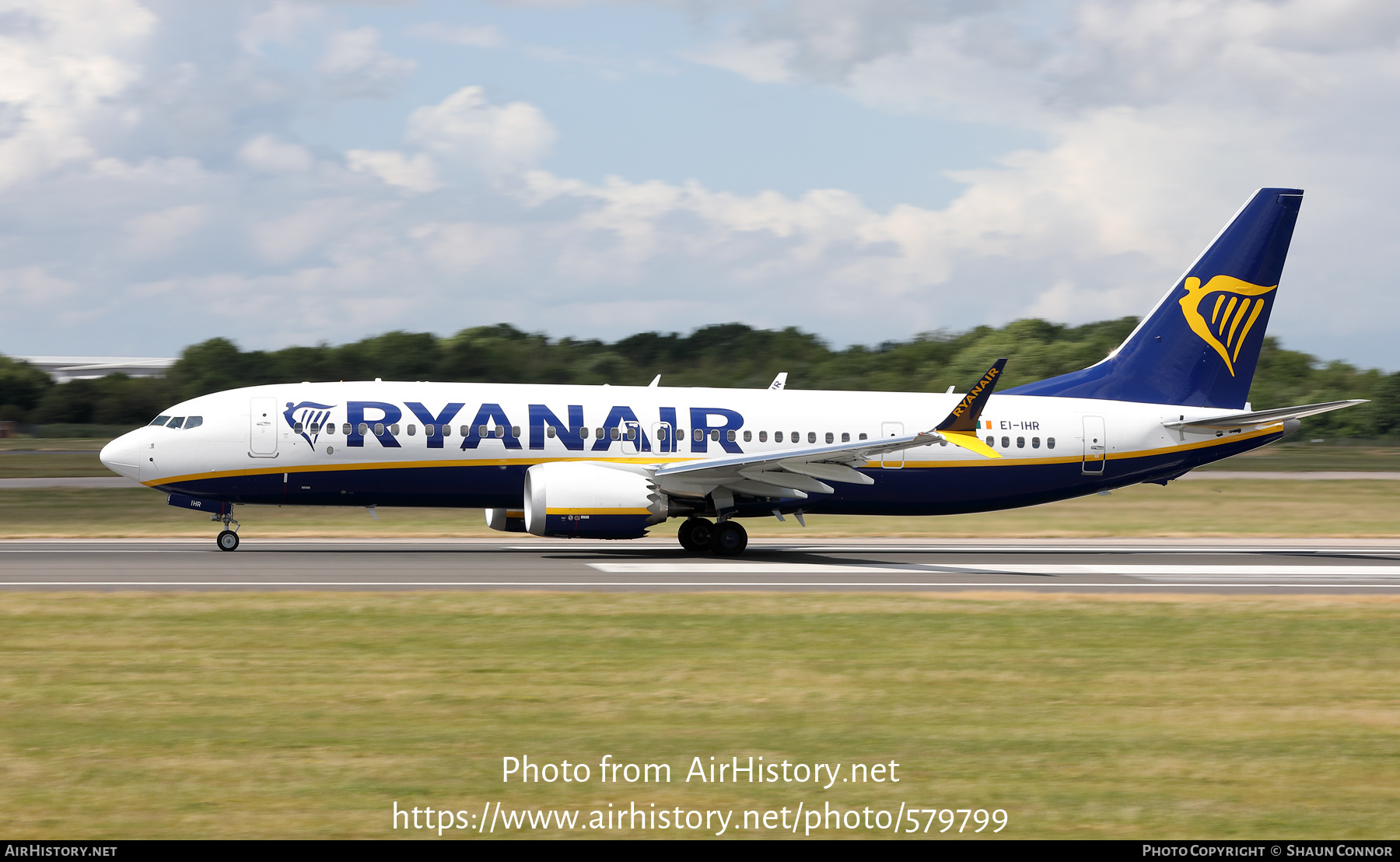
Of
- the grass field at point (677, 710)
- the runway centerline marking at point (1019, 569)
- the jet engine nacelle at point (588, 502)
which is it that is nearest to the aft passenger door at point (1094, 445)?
the runway centerline marking at point (1019, 569)

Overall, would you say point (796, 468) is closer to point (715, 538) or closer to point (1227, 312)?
point (715, 538)

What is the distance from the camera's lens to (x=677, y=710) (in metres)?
10.8

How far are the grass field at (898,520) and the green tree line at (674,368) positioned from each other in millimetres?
18904

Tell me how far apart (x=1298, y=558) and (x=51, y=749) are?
25.3 meters

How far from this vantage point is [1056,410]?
29062 millimetres

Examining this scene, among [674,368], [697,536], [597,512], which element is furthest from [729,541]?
[674,368]

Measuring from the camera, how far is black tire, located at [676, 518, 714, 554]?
26.5m

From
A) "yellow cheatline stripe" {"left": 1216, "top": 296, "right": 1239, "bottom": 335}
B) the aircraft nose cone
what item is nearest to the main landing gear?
the aircraft nose cone

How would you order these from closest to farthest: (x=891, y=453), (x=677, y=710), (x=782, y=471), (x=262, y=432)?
(x=677, y=710)
(x=262, y=432)
(x=782, y=471)
(x=891, y=453)

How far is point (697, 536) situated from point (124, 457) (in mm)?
11556

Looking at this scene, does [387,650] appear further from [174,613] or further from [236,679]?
[174,613]

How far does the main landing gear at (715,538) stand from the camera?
26.3 meters

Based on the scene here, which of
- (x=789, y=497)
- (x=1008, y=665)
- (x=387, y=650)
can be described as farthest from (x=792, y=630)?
(x=789, y=497)
